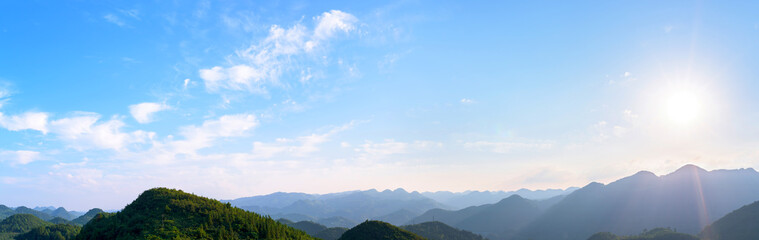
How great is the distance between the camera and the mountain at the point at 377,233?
502 feet

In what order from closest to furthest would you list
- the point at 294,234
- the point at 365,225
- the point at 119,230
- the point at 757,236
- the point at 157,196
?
the point at 119,230 → the point at 157,196 → the point at 294,234 → the point at 365,225 → the point at 757,236

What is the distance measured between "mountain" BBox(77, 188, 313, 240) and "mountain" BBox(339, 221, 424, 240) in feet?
273

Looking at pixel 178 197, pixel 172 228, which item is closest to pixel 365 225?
pixel 178 197

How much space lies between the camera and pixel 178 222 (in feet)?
197

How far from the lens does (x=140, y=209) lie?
65.9m

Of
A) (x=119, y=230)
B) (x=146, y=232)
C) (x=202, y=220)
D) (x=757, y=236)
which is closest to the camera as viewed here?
(x=146, y=232)

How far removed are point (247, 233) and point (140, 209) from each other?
21.1 m

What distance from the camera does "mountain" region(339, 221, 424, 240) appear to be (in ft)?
502

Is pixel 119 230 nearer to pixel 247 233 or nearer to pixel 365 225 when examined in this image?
pixel 247 233

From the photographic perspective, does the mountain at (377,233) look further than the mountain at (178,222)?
Yes

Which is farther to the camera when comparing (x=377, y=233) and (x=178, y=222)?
(x=377, y=233)

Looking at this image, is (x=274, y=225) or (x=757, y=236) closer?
(x=274, y=225)

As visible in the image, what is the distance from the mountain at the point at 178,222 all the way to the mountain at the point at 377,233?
8333 cm

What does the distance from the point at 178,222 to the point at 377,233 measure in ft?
352
